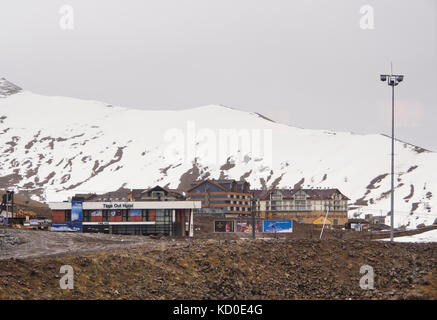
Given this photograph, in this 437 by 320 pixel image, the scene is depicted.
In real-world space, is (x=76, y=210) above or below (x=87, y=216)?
above

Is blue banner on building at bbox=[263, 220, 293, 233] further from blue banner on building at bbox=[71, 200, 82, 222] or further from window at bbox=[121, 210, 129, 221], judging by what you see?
blue banner on building at bbox=[71, 200, 82, 222]

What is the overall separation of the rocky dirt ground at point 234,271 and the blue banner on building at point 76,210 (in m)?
53.6

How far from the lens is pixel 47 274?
146 feet

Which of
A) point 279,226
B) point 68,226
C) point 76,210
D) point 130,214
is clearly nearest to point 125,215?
point 130,214

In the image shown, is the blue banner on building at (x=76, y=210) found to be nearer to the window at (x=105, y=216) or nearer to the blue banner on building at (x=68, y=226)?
the blue banner on building at (x=68, y=226)

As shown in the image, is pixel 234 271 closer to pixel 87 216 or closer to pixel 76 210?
pixel 87 216

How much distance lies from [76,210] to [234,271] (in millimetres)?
74506

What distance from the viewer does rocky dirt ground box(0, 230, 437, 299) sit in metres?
43.5

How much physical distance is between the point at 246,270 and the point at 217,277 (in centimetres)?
355

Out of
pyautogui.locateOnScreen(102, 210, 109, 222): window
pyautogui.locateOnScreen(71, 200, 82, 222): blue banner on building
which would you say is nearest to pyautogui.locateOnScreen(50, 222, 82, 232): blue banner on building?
pyautogui.locateOnScreen(71, 200, 82, 222): blue banner on building

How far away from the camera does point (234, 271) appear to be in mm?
52906

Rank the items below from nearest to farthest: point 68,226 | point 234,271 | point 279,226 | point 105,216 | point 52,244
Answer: point 234,271 < point 52,244 < point 279,226 < point 105,216 < point 68,226
